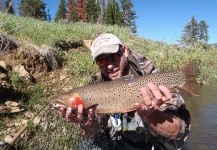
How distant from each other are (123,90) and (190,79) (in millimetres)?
657

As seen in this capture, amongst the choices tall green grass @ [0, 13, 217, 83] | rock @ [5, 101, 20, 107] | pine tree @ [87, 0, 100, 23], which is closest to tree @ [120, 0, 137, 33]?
pine tree @ [87, 0, 100, 23]

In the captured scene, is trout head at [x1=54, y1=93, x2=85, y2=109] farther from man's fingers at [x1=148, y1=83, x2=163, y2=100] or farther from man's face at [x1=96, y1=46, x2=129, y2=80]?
man's fingers at [x1=148, y1=83, x2=163, y2=100]

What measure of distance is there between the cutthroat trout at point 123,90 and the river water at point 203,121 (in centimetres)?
330

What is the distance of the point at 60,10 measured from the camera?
59.3 metres

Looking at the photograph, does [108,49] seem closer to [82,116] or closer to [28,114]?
[82,116]

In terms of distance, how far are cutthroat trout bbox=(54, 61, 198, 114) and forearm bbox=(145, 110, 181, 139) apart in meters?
0.24

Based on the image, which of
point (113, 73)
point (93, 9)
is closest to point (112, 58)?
point (113, 73)

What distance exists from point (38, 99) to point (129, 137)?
304cm

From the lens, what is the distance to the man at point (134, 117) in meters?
2.84

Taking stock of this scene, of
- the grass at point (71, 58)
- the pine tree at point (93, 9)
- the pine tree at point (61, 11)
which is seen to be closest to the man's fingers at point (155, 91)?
the grass at point (71, 58)

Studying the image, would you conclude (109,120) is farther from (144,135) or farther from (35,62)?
(35,62)

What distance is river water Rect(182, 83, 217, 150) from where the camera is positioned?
5879 millimetres

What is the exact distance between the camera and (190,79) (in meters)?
2.85

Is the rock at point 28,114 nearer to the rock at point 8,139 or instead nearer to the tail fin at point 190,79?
the rock at point 8,139
